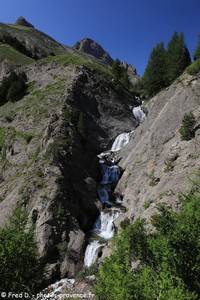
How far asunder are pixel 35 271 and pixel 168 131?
2874 cm

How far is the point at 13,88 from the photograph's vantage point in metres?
68.8

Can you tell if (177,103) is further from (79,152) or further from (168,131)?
(79,152)

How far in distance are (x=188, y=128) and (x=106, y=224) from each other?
1381 centimetres

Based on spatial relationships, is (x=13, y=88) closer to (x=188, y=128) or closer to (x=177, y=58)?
(x=177, y=58)

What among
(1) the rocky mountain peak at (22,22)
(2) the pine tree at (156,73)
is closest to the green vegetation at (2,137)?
(2) the pine tree at (156,73)

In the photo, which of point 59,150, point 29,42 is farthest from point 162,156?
point 29,42

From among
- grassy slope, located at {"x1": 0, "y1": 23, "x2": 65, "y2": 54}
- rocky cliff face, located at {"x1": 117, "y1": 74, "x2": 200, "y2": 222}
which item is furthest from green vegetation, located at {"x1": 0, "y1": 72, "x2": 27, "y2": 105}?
grassy slope, located at {"x1": 0, "y1": 23, "x2": 65, "y2": 54}

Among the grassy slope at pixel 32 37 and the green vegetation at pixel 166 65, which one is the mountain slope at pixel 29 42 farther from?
the green vegetation at pixel 166 65

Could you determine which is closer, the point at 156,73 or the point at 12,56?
the point at 156,73

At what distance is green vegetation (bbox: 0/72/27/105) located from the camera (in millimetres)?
68344

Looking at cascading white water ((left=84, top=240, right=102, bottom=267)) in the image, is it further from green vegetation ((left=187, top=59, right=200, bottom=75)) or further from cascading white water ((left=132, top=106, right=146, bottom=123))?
cascading white water ((left=132, top=106, right=146, bottom=123))

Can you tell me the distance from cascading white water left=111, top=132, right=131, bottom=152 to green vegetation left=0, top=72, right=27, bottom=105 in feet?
71.8

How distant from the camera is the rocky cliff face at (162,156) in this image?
34422mm

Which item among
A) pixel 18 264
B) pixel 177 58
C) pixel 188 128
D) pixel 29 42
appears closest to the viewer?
pixel 18 264
